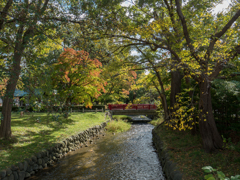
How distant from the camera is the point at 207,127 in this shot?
7371 mm

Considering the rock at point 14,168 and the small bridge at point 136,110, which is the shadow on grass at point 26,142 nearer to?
the rock at point 14,168

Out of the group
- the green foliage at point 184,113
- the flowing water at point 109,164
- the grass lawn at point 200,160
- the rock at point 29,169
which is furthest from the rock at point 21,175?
the green foliage at point 184,113

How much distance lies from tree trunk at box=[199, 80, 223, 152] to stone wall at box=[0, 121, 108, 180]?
7636 mm

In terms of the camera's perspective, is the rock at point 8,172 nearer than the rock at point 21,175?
Yes

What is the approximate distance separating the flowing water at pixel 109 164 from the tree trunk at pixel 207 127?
8.20 ft

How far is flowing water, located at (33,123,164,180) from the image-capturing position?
771cm

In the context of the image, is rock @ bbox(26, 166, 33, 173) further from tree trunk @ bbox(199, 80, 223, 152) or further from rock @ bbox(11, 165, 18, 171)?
tree trunk @ bbox(199, 80, 223, 152)

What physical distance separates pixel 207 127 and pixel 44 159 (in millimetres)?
7910

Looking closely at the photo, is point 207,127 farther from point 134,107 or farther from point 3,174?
point 134,107

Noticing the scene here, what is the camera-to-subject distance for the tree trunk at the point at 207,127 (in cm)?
723

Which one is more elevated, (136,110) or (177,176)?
(136,110)

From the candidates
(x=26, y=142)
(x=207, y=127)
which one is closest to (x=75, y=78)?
(x=26, y=142)

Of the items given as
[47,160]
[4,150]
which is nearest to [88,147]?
[47,160]

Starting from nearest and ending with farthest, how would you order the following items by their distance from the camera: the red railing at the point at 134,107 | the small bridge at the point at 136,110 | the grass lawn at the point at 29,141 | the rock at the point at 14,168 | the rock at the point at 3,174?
the rock at the point at 3,174
the rock at the point at 14,168
the grass lawn at the point at 29,141
the small bridge at the point at 136,110
the red railing at the point at 134,107
